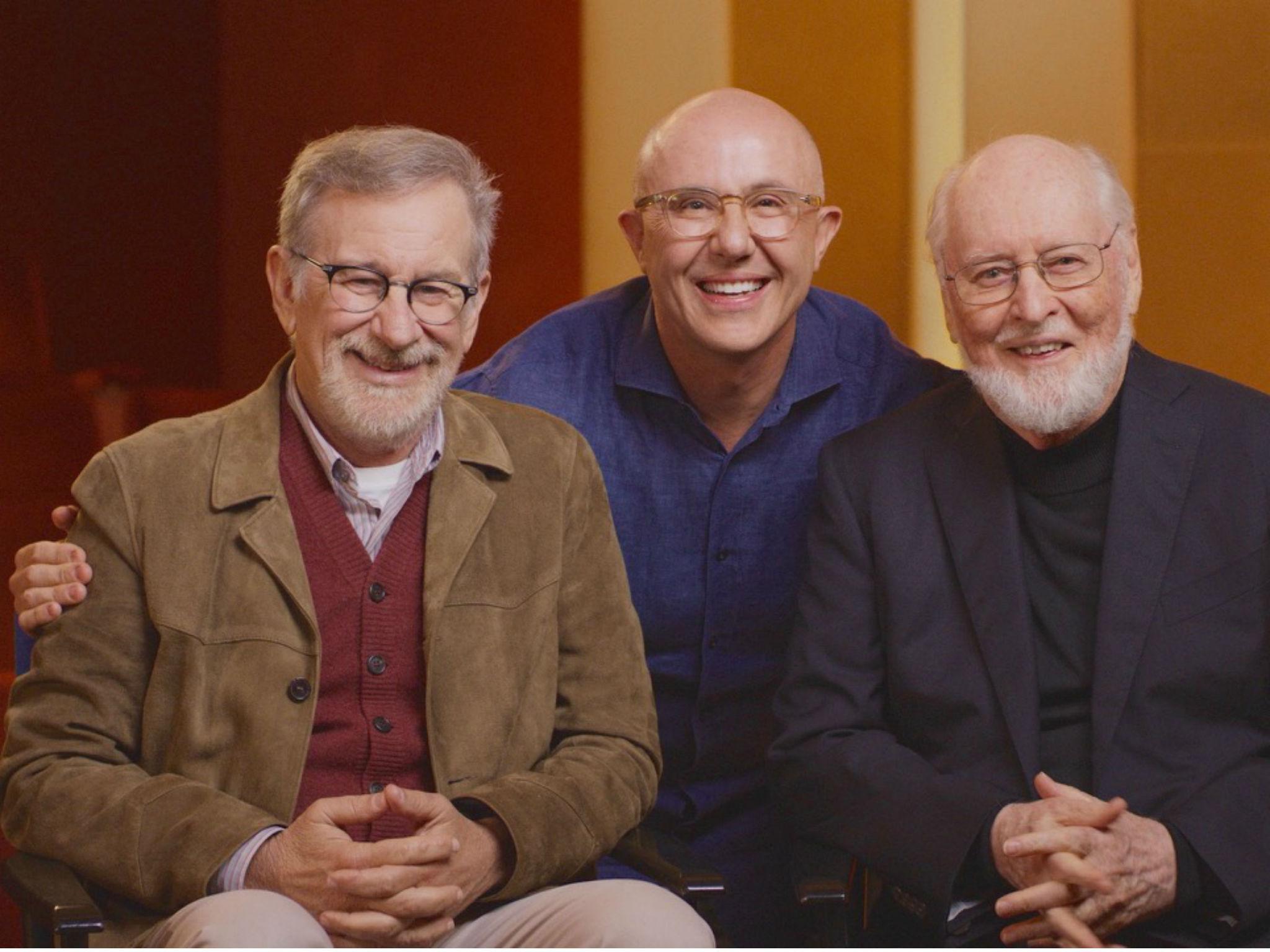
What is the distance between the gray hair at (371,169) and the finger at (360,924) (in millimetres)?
992

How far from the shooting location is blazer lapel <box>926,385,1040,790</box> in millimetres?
2320

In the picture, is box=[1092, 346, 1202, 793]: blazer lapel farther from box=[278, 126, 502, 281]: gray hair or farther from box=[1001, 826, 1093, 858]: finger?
box=[278, 126, 502, 281]: gray hair

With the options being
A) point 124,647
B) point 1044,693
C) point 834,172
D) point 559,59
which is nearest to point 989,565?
point 1044,693

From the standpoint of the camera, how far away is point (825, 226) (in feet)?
9.70

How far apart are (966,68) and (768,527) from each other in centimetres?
175

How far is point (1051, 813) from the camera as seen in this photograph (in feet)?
7.09

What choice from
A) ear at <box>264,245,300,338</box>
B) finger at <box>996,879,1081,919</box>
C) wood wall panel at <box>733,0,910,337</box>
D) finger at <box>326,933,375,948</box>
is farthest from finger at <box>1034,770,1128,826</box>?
wood wall panel at <box>733,0,910,337</box>

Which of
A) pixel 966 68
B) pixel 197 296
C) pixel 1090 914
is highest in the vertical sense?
pixel 966 68

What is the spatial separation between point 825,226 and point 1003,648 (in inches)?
40.1

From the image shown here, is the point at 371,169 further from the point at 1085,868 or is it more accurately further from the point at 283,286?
the point at 1085,868

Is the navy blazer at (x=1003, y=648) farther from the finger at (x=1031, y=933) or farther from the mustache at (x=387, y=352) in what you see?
the mustache at (x=387, y=352)

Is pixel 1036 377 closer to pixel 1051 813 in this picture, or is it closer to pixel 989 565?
pixel 989 565

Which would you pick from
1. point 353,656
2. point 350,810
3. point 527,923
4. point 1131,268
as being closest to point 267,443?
point 353,656

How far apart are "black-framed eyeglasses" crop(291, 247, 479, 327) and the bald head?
2.38ft
